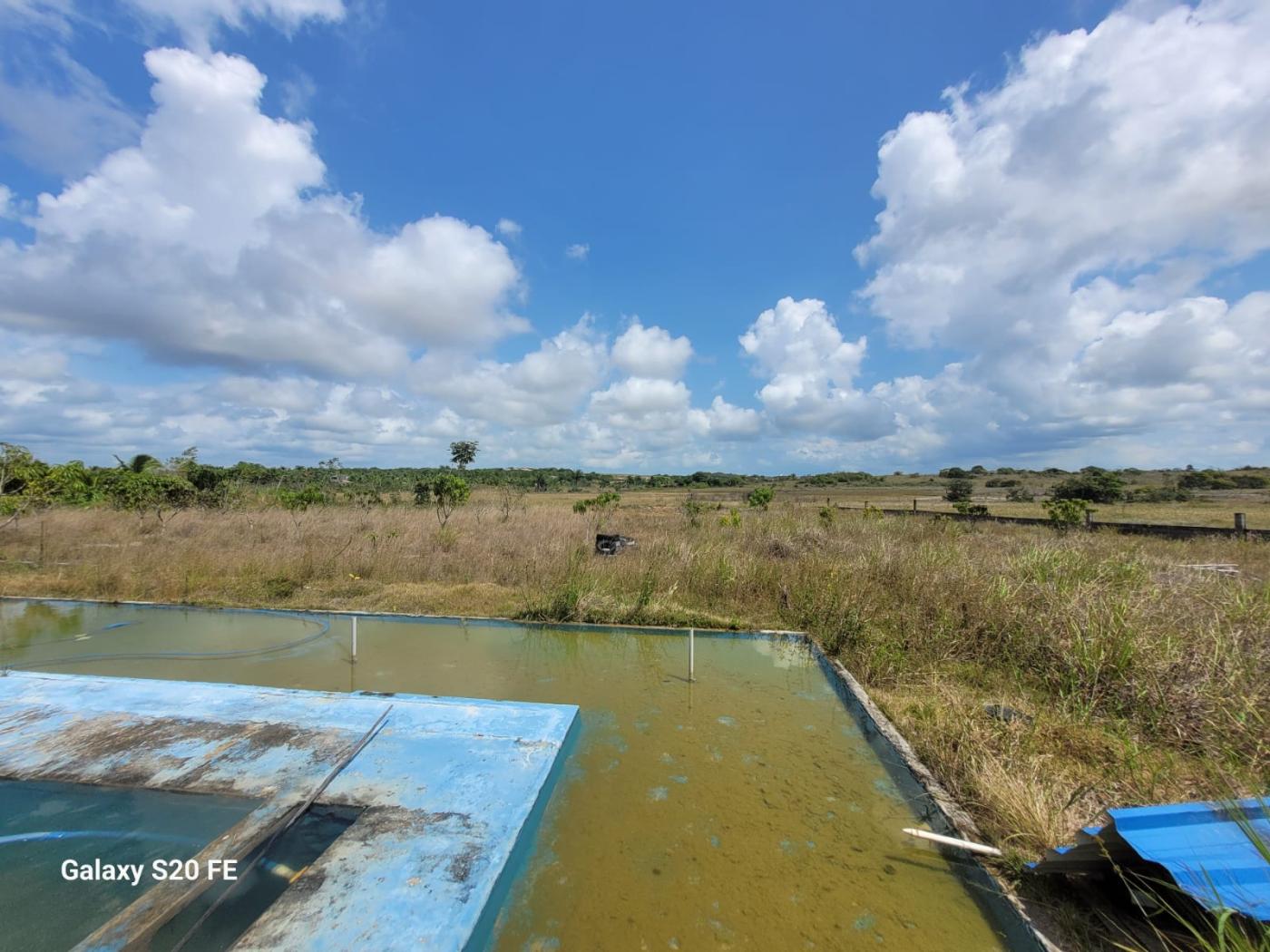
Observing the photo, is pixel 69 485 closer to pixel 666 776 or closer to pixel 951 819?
pixel 666 776

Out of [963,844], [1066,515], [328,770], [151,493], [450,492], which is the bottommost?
[963,844]

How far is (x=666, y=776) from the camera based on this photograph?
2947 millimetres

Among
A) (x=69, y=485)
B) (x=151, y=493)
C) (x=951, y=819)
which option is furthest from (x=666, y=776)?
(x=69, y=485)

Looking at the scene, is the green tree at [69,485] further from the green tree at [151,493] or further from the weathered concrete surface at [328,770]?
the weathered concrete surface at [328,770]

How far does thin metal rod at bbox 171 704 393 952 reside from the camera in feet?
6.28

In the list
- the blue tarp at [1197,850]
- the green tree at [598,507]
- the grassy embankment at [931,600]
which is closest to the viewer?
the blue tarp at [1197,850]

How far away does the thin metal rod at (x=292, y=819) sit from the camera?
6.28ft

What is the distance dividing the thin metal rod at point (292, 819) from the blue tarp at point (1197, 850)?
121 inches

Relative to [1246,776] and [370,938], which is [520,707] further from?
[1246,776]

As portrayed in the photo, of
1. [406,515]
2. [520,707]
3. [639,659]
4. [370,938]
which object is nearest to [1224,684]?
[639,659]

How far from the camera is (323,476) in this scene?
1197 inches

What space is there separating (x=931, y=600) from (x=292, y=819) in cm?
535

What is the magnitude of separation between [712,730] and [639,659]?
1.49 m

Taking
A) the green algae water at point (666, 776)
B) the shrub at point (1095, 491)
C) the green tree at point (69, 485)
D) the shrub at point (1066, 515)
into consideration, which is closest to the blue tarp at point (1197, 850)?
the green algae water at point (666, 776)
